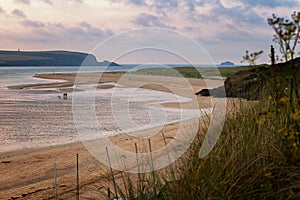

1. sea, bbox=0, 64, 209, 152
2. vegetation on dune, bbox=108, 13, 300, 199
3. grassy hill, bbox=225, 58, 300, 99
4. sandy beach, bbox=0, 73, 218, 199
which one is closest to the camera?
vegetation on dune, bbox=108, 13, 300, 199

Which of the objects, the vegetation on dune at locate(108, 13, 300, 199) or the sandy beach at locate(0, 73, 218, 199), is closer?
the vegetation on dune at locate(108, 13, 300, 199)

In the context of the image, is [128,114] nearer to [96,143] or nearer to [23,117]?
[23,117]

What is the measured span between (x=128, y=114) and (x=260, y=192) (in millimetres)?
12458

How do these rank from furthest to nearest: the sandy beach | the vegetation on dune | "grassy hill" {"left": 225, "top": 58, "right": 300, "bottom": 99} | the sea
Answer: the sea
the sandy beach
"grassy hill" {"left": 225, "top": 58, "right": 300, "bottom": 99}
the vegetation on dune

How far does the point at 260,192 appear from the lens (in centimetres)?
310

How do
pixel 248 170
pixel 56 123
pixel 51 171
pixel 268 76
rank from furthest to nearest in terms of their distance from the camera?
pixel 56 123 → pixel 51 171 → pixel 268 76 → pixel 248 170

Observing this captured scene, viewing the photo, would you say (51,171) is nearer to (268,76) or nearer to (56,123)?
(268,76)

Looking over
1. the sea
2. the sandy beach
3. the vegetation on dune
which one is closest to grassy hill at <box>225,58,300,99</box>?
the vegetation on dune

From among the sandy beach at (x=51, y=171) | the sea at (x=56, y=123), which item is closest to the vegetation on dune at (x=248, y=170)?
the sandy beach at (x=51, y=171)

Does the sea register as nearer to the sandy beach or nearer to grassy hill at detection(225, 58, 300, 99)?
the sandy beach

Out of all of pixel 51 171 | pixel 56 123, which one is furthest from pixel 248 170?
pixel 56 123

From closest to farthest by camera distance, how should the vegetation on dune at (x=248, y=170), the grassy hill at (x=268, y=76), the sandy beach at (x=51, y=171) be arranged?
the vegetation on dune at (x=248, y=170) < the grassy hill at (x=268, y=76) < the sandy beach at (x=51, y=171)

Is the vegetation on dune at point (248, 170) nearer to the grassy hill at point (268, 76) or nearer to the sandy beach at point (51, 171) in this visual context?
the grassy hill at point (268, 76)

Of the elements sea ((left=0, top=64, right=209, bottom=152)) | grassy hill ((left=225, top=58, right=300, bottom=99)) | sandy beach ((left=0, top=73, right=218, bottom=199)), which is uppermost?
grassy hill ((left=225, top=58, right=300, bottom=99))
